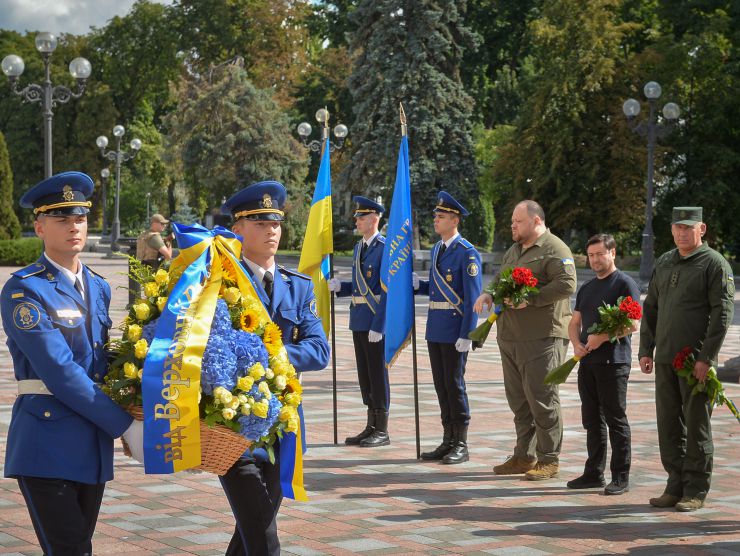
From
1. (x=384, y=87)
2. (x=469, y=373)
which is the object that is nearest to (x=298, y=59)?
(x=384, y=87)

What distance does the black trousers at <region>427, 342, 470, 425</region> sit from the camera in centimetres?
972

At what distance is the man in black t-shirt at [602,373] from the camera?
8477mm

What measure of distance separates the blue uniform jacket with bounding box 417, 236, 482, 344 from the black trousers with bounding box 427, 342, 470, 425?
0.10 metres

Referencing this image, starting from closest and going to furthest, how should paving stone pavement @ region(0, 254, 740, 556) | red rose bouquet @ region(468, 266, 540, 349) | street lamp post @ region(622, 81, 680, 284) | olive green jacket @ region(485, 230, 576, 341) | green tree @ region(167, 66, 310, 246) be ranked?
paving stone pavement @ region(0, 254, 740, 556) < red rose bouquet @ region(468, 266, 540, 349) < olive green jacket @ region(485, 230, 576, 341) < street lamp post @ region(622, 81, 680, 284) < green tree @ region(167, 66, 310, 246)

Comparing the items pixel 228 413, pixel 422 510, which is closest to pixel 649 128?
pixel 422 510

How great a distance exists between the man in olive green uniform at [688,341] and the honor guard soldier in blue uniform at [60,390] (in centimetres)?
433

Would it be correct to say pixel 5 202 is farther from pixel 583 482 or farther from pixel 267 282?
pixel 267 282

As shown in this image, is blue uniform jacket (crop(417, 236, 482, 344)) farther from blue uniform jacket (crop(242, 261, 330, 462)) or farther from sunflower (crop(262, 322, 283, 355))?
sunflower (crop(262, 322, 283, 355))

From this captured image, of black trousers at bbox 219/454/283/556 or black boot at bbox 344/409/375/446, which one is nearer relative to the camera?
black trousers at bbox 219/454/283/556

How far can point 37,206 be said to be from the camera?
15.5 ft

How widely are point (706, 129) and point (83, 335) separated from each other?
42.5 m

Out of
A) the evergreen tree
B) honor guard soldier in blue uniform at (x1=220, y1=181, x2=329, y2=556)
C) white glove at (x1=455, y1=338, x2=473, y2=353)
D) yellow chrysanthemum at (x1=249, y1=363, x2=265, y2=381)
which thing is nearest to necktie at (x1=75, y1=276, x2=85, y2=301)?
honor guard soldier in blue uniform at (x1=220, y1=181, x2=329, y2=556)

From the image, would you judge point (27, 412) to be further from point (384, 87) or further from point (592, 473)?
point (384, 87)

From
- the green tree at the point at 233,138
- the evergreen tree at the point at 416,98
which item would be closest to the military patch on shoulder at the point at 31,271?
the evergreen tree at the point at 416,98
